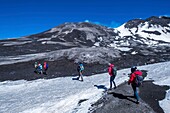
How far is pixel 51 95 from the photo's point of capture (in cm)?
2448

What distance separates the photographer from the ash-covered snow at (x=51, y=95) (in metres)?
18.3

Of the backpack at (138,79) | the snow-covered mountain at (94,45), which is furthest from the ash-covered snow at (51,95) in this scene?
the snow-covered mountain at (94,45)

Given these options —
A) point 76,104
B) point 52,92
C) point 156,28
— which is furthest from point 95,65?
point 156,28

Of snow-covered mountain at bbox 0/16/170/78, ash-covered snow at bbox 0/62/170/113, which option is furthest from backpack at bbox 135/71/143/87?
snow-covered mountain at bbox 0/16/170/78

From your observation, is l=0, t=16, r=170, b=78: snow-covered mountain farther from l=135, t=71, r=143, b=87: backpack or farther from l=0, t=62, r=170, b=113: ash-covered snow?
l=135, t=71, r=143, b=87: backpack

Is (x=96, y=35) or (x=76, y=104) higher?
(x=96, y=35)

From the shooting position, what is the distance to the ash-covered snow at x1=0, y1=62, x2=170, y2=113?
1834 centimetres

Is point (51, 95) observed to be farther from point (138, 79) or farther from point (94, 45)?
point (94, 45)

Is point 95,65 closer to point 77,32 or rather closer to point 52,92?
point 52,92

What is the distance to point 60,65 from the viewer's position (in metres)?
45.2

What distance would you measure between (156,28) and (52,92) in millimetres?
137381

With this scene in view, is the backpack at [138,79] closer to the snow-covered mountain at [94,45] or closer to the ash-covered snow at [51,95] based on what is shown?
the ash-covered snow at [51,95]

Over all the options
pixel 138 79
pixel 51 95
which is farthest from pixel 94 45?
pixel 138 79

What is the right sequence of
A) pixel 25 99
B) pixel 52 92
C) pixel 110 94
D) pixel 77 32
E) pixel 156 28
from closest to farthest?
pixel 110 94
pixel 25 99
pixel 52 92
pixel 77 32
pixel 156 28
